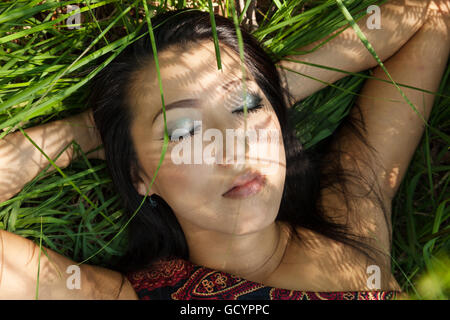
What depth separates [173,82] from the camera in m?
1.05

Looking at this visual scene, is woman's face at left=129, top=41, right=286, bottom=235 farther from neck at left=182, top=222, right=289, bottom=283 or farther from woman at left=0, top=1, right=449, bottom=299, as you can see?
neck at left=182, top=222, right=289, bottom=283

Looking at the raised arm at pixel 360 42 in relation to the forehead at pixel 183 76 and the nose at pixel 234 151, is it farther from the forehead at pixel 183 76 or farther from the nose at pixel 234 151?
the nose at pixel 234 151

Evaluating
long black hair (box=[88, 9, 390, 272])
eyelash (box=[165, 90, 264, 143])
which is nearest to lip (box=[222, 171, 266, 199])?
eyelash (box=[165, 90, 264, 143])

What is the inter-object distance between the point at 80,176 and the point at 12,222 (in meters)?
0.26

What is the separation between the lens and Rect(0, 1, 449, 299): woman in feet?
3.49

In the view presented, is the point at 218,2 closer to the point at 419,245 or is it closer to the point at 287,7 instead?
the point at 287,7

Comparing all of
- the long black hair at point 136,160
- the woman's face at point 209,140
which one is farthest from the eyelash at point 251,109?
the long black hair at point 136,160

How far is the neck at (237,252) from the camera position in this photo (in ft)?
4.18

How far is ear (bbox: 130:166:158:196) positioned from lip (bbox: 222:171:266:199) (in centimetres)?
25
